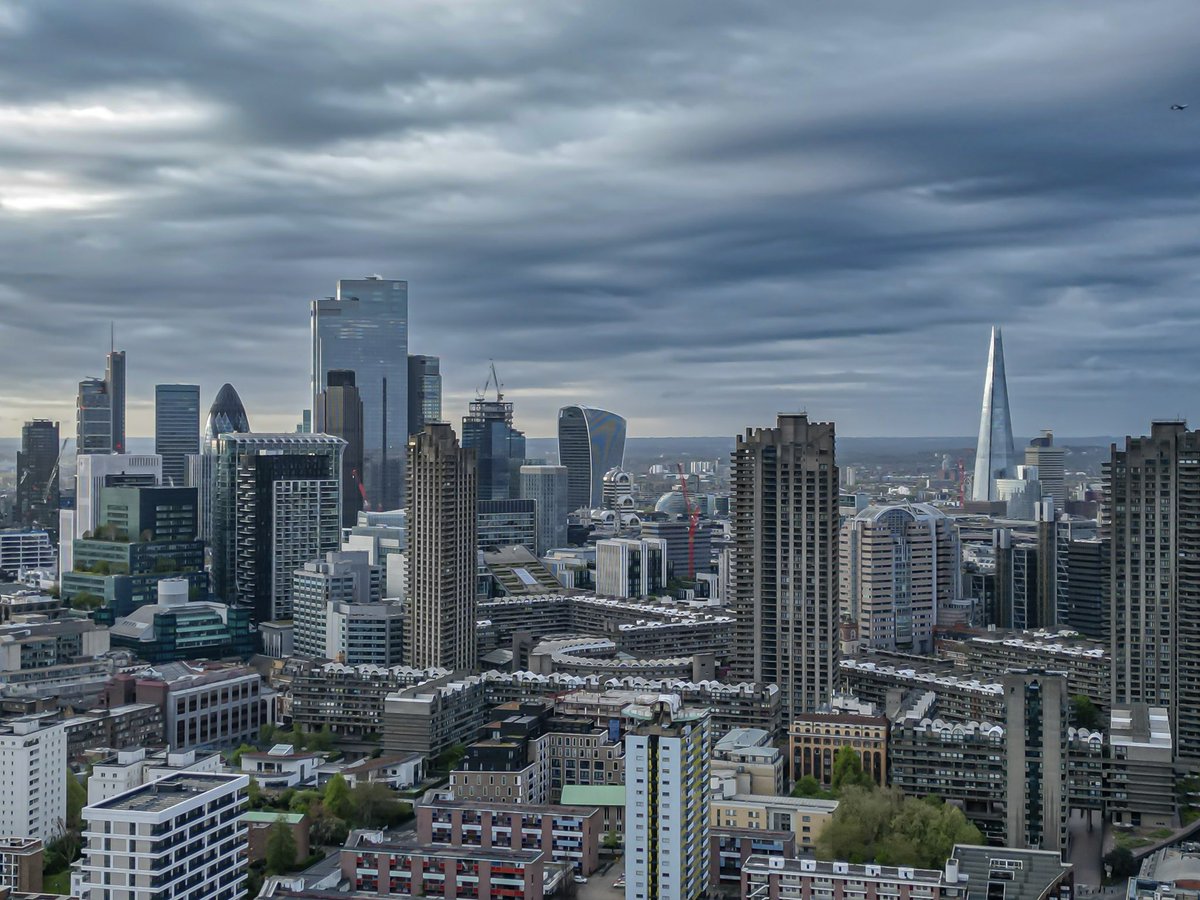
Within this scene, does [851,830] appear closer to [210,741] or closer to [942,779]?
[942,779]

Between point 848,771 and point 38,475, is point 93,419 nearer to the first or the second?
point 38,475

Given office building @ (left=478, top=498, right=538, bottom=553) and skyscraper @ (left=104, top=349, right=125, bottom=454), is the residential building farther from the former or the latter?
skyscraper @ (left=104, top=349, right=125, bottom=454)

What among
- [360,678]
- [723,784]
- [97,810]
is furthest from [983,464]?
[97,810]

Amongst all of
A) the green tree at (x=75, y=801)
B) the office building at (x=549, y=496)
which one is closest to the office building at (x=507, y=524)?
the office building at (x=549, y=496)

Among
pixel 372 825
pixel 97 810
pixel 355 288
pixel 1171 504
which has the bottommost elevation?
pixel 372 825

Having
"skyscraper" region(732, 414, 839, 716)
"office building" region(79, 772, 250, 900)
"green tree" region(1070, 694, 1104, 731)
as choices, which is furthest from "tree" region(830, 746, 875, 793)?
"office building" region(79, 772, 250, 900)

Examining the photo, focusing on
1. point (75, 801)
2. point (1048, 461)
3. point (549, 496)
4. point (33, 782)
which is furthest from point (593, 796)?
point (1048, 461)
